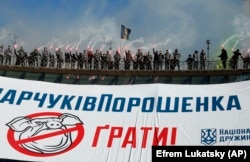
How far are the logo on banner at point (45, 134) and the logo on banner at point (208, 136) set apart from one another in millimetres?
4857

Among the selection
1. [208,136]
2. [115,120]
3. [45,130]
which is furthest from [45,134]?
[208,136]

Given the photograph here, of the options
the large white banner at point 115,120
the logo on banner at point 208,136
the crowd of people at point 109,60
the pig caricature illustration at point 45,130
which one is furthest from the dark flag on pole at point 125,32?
the logo on banner at point 208,136

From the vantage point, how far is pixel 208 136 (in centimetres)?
1872

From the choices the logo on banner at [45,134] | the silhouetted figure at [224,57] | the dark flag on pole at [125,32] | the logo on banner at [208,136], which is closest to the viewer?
the logo on banner at [208,136]

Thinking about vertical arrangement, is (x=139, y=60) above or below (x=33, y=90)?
above

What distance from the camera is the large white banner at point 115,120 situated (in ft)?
61.7

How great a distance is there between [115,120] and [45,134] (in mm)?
2911

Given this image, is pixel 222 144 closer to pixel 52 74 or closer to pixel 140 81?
pixel 140 81

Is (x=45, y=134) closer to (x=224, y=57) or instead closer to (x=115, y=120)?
(x=115, y=120)

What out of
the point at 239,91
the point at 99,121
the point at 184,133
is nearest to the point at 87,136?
the point at 99,121

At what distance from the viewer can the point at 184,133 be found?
1898cm

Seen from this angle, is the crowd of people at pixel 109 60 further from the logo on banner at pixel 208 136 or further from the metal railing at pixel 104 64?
the logo on banner at pixel 208 136

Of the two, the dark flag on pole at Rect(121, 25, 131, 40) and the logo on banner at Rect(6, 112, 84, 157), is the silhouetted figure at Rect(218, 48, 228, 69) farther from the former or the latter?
the logo on banner at Rect(6, 112, 84, 157)

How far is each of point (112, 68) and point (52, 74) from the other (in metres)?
4.51
